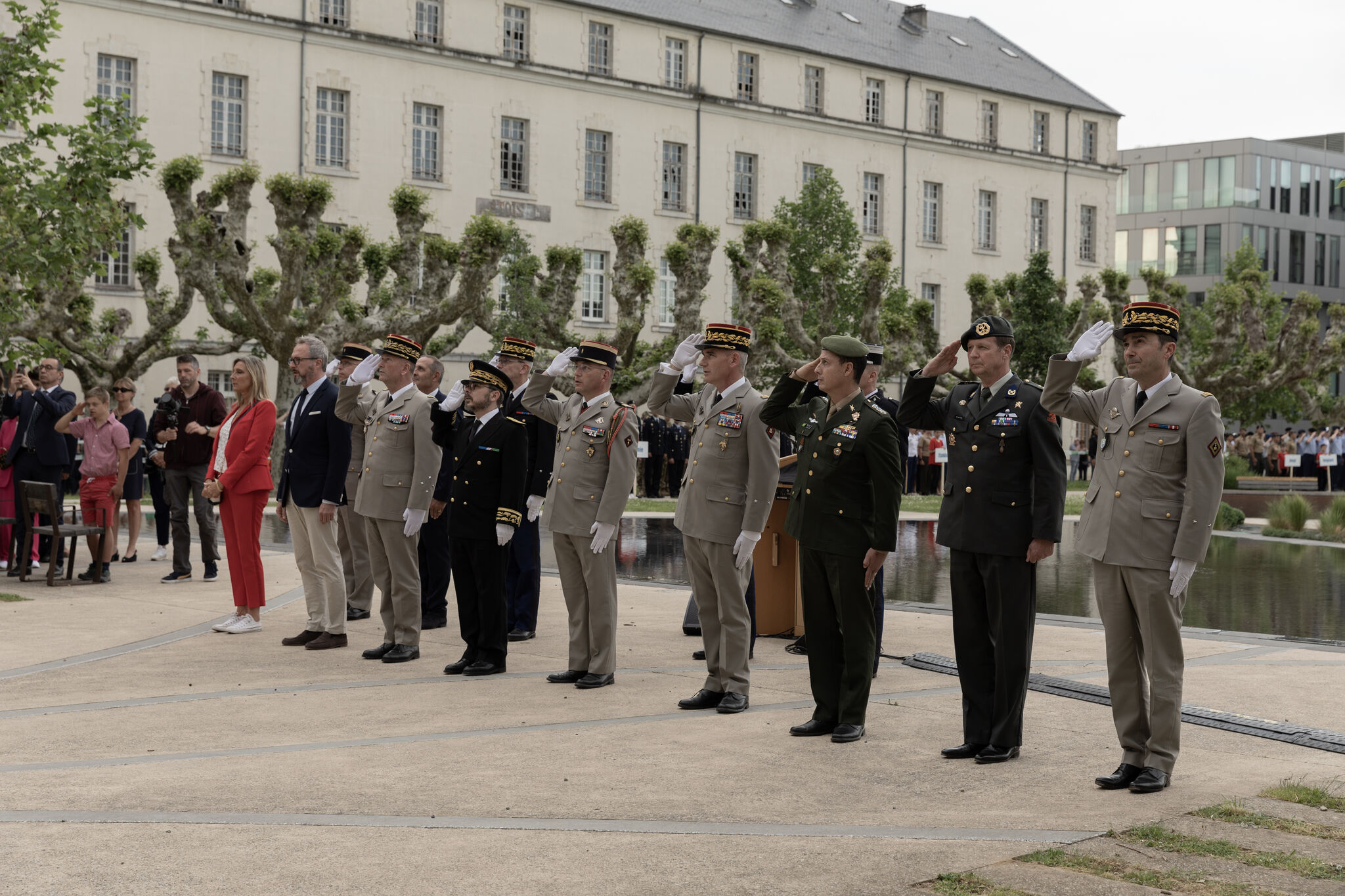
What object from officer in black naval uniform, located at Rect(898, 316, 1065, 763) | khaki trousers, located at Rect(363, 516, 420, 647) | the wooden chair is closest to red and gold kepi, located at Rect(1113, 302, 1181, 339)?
officer in black naval uniform, located at Rect(898, 316, 1065, 763)

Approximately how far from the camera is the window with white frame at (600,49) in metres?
49.5

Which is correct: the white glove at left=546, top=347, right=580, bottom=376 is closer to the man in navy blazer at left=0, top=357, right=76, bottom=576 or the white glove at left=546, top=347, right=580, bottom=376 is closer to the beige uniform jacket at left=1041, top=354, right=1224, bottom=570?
the beige uniform jacket at left=1041, top=354, right=1224, bottom=570

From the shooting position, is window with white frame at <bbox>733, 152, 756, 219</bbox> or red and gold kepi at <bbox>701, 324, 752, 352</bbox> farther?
window with white frame at <bbox>733, 152, 756, 219</bbox>

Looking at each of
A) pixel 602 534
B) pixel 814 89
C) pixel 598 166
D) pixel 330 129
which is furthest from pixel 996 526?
pixel 814 89

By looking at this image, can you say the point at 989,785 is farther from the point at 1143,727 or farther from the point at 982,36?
the point at 982,36

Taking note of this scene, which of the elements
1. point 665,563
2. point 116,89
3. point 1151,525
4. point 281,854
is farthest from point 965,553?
point 116,89

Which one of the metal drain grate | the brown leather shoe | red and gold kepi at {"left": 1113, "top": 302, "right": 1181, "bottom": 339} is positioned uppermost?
red and gold kepi at {"left": 1113, "top": 302, "right": 1181, "bottom": 339}

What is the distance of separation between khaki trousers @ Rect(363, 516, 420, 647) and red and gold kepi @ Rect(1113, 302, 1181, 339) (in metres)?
4.92

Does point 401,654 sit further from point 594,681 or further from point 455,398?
point 455,398

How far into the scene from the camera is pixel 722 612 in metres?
7.81

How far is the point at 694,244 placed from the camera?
36.4 metres

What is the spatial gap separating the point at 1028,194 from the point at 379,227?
2966 centimetres

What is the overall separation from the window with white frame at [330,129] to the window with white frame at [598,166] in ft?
28.8

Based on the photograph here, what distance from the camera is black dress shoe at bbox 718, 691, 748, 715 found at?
298 inches
